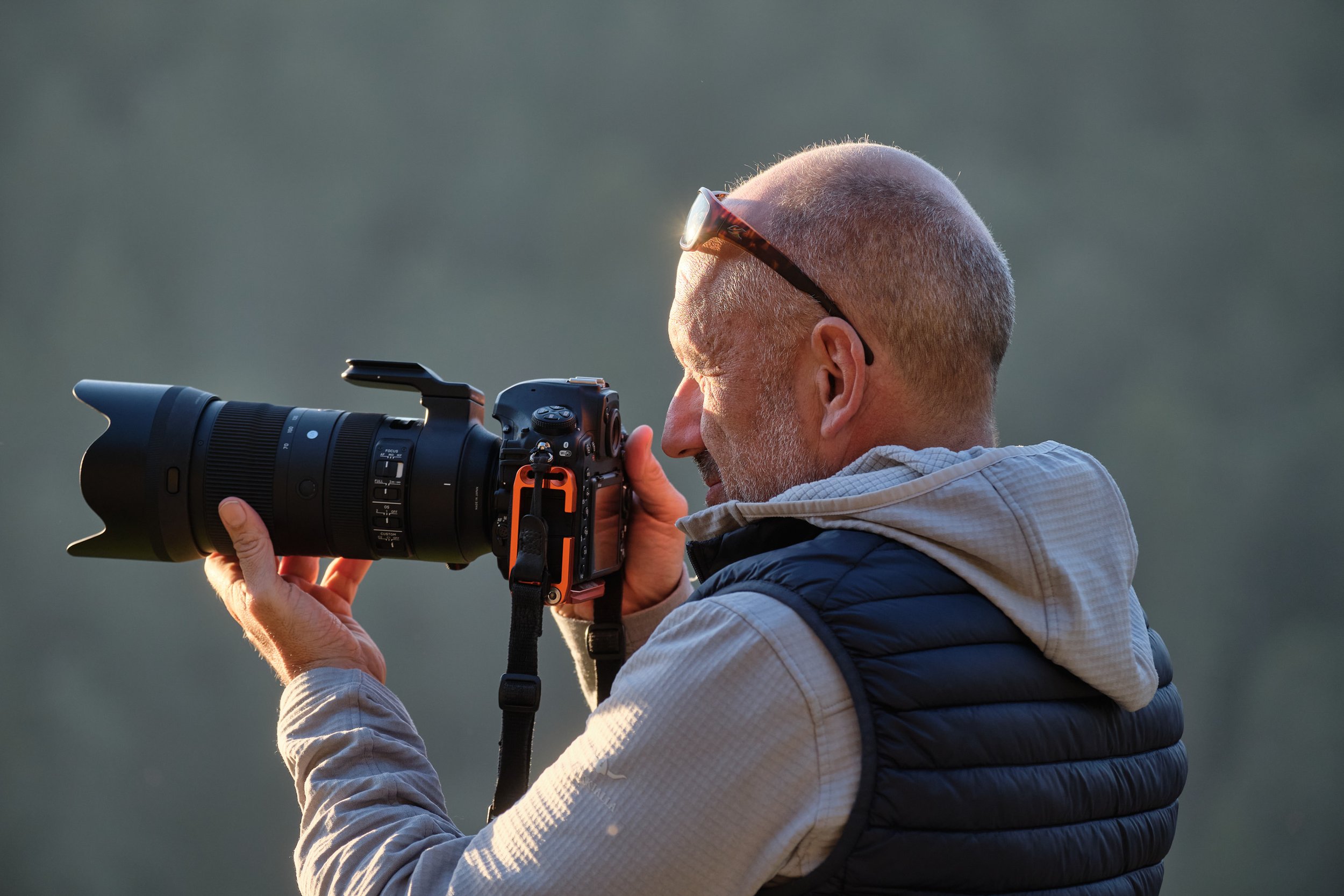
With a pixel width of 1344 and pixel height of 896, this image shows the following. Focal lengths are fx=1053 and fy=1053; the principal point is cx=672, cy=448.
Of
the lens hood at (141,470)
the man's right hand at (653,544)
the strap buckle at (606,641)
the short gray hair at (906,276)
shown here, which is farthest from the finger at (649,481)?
the lens hood at (141,470)

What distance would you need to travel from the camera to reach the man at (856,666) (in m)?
0.62

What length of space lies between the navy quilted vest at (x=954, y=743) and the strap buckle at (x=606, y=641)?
1.70ft

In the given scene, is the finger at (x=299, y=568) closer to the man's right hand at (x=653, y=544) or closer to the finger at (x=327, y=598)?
the finger at (x=327, y=598)

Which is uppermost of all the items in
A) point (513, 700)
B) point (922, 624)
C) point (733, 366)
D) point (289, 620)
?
point (733, 366)

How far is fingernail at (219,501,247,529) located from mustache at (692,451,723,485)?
479 millimetres

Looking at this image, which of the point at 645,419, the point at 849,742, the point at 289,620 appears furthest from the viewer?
the point at 645,419

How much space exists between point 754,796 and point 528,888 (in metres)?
0.15

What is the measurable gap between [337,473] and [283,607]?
7.0 inches

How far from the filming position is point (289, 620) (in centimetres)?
102

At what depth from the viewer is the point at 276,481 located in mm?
1149

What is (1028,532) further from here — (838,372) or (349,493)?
(349,493)

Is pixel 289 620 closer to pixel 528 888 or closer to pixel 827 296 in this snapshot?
pixel 528 888

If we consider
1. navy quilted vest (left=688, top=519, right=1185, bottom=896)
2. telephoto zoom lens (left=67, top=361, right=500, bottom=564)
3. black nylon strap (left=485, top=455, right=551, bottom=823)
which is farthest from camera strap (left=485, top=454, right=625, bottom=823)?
navy quilted vest (left=688, top=519, right=1185, bottom=896)

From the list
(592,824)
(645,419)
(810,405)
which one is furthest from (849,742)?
(645,419)
